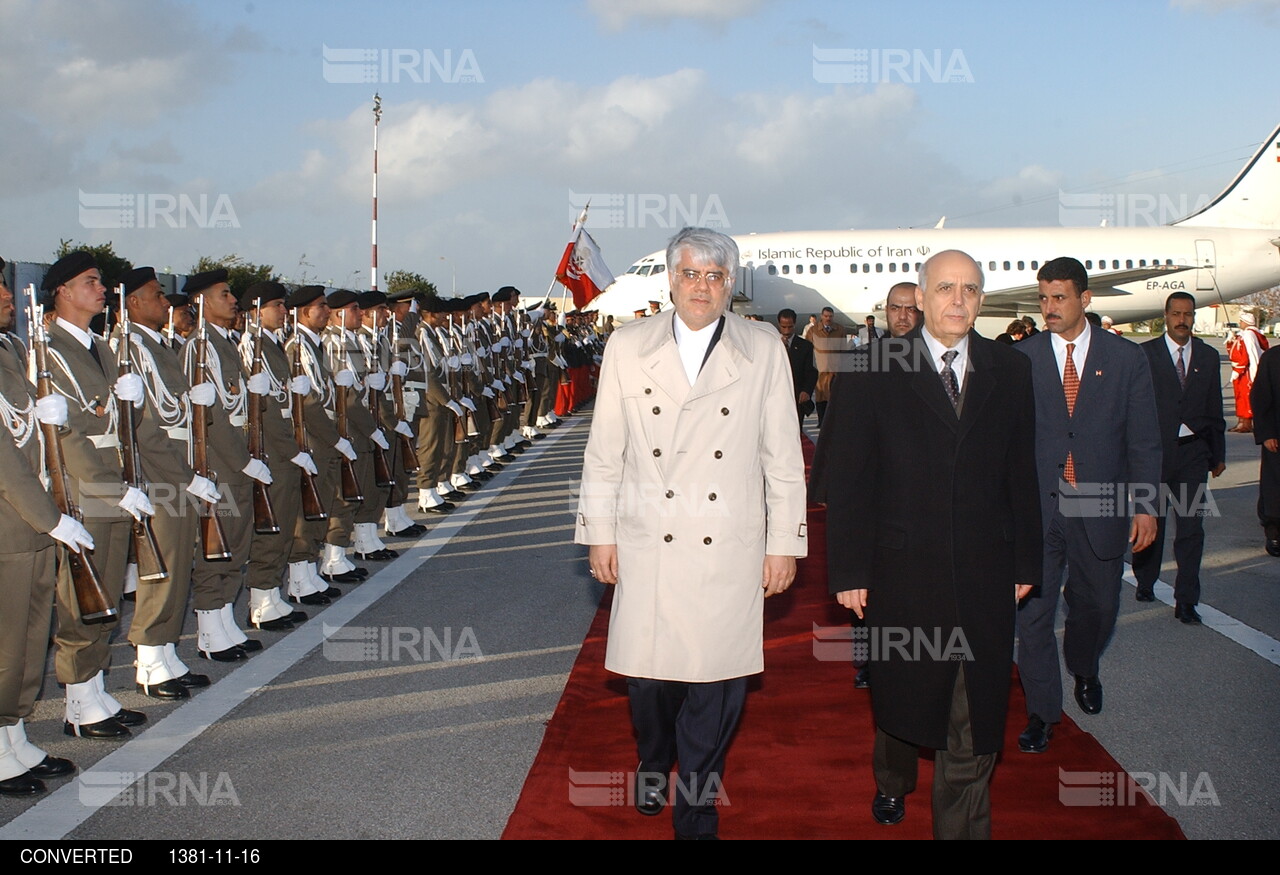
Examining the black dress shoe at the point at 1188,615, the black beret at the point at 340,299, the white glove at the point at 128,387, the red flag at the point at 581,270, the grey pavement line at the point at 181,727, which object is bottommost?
the grey pavement line at the point at 181,727

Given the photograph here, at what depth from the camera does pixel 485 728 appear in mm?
5258

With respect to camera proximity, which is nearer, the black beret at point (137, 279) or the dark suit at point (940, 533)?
the dark suit at point (940, 533)

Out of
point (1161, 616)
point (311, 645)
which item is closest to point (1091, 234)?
point (1161, 616)

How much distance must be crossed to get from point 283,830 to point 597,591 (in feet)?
13.6

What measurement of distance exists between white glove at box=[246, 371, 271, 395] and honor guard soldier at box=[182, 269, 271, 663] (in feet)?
0.18

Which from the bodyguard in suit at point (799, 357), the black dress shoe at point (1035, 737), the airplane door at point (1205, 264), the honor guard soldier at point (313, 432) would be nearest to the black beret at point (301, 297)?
the honor guard soldier at point (313, 432)

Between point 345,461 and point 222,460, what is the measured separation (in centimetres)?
171

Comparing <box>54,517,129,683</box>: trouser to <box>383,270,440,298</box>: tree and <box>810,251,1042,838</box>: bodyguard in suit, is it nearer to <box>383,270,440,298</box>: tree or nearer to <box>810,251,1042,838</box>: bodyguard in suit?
<box>810,251,1042,838</box>: bodyguard in suit

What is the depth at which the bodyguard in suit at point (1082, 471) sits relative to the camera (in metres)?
5.13

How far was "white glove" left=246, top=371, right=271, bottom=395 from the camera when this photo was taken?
7027 mm

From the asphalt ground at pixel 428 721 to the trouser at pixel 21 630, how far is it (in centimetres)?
37

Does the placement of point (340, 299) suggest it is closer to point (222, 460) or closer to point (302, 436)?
point (302, 436)

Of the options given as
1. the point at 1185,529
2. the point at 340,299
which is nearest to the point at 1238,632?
the point at 1185,529

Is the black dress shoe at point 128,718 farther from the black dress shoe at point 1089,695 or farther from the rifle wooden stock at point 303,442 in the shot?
the black dress shoe at point 1089,695
